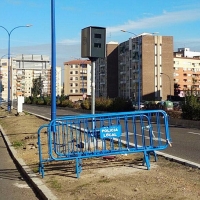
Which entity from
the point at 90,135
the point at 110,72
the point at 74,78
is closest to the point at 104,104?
the point at 90,135

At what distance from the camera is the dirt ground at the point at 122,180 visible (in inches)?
264

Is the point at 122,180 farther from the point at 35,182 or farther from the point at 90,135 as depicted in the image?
the point at 35,182

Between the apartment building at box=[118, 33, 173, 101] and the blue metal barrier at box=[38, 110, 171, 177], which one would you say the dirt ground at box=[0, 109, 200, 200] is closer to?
the blue metal barrier at box=[38, 110, 171, 177]

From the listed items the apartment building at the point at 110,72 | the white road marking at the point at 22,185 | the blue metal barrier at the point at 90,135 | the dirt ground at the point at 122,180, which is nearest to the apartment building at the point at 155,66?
the apartment building at the point at 110,72

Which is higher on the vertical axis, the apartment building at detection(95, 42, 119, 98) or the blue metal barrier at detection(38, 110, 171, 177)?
the apartment building at detection(95, 42, 119, 98)

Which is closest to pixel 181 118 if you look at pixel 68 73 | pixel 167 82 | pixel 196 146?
pixel 196 146

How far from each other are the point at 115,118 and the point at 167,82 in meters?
110

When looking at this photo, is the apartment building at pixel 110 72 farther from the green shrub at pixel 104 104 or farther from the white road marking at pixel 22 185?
the white road marking at pixel 22 185

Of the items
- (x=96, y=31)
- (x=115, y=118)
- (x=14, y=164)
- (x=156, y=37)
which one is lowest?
(x=14, y=164)

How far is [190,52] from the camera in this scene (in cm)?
16700

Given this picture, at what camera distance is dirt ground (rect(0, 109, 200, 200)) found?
670cm

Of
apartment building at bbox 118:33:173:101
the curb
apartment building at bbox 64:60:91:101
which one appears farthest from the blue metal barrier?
apartment building at bbox 64:60:91:101

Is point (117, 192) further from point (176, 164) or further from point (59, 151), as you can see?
point (176, 164)

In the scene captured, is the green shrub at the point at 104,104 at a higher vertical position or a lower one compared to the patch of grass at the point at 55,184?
higher
